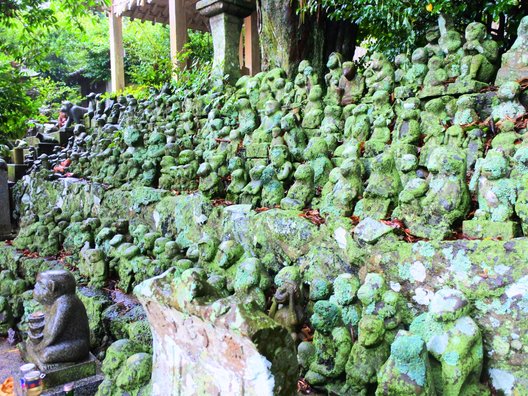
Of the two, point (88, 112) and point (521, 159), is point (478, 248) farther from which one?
point (88, 112)

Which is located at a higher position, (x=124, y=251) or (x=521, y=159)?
(x=521, y=159)

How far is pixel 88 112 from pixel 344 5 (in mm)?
7283

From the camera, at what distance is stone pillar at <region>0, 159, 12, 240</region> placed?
7770 millimetres

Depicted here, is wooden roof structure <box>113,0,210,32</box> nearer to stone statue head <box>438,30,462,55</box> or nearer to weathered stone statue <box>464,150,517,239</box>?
stone statue head <box>438,30,462,55</box>

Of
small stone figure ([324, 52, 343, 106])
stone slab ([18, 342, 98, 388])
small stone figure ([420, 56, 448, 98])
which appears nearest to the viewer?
stone slab ([18, 342, 98, 388])

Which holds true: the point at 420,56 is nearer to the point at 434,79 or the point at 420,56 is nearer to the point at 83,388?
the point at 434,79

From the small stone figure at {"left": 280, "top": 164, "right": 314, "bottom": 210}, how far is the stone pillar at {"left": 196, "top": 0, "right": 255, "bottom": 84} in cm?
404

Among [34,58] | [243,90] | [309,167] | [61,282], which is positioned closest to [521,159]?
[309,167]

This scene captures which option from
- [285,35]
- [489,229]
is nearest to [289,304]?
[489,229]

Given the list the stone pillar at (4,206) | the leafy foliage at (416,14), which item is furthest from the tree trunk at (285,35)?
the stone pillar at (4,206)

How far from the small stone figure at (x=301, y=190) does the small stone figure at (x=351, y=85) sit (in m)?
1.37

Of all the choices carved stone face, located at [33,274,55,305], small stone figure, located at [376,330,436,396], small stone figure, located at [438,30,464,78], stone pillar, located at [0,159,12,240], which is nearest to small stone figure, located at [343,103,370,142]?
small stone figure, located at [438,30,464,78]

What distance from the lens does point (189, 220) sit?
457cm

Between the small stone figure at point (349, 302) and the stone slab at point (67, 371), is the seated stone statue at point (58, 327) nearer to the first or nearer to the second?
the stone slab at point (67, 371)
